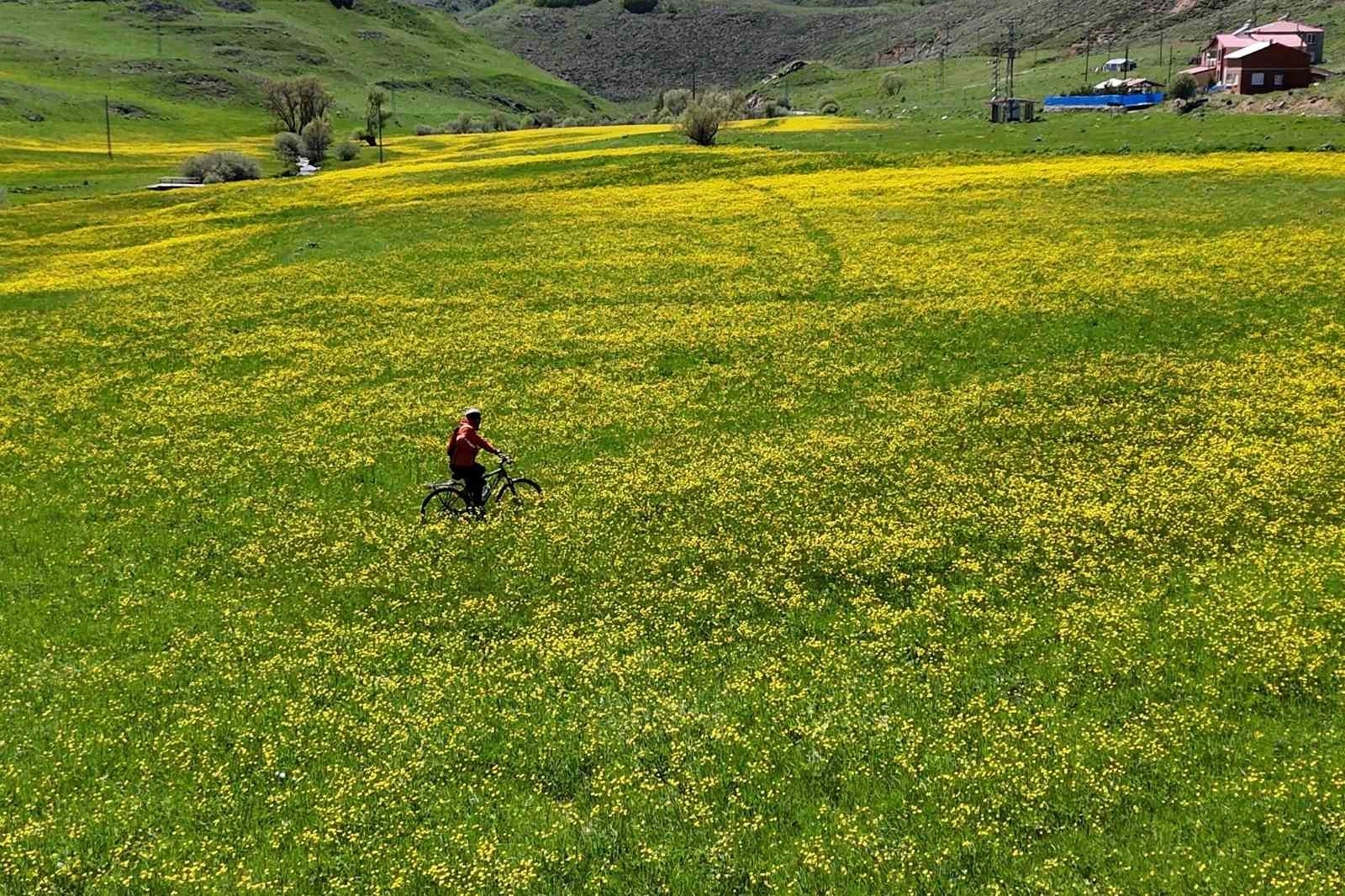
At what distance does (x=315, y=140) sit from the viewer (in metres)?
133

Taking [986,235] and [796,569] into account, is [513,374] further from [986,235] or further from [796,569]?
[986,235]

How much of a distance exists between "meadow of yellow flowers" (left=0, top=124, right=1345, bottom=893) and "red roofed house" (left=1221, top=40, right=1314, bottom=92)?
98979 mm

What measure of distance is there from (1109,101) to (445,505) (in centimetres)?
13652

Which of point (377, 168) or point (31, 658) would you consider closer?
point (31, 658)

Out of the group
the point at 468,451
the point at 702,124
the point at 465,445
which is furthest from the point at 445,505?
the point at 702,124

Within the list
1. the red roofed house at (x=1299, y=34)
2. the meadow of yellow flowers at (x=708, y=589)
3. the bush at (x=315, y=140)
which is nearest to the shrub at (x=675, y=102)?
the bush at (x=315, y=140)

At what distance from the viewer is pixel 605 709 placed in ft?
51.9

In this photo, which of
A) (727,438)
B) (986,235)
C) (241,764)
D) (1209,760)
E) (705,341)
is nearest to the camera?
(1209,760)

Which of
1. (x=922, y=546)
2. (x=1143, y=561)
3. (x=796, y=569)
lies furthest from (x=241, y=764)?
(x=1143, y=561)

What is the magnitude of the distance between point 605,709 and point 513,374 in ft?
71.1

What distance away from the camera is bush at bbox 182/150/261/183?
101 metres

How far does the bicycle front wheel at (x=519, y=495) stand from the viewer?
23.9 m

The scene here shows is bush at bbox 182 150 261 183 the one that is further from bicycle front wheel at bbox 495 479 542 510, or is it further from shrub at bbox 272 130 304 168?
bicycle front wheel at bbox 495 479 542 510

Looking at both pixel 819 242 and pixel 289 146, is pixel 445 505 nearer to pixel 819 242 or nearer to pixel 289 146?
pixel 819 242
